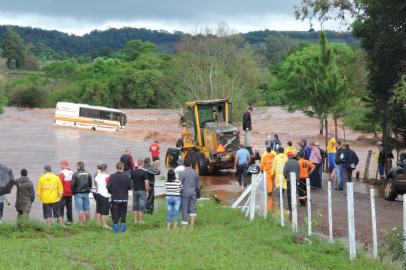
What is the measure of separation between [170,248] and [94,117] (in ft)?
197

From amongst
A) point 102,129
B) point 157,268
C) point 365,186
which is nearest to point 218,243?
point 157,268

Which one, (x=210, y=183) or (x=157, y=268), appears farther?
(x=210, y=183)

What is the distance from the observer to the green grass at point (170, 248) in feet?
37.9

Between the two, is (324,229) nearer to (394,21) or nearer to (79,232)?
(79,232)

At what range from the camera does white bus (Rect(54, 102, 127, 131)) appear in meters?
71.7

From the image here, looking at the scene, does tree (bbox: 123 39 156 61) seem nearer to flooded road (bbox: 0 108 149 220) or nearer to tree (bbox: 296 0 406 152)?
flooded road (bbox: 0 108 149 220)

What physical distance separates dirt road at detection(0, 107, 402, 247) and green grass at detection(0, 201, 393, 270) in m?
1.83

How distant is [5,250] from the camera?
12.8 meters

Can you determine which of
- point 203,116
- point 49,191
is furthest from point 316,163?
point 49,191

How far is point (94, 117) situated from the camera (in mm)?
72000

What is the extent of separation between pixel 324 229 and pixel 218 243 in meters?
3.23

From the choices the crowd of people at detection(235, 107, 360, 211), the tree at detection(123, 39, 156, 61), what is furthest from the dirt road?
the tree at detection(123, 39, 156, 61)

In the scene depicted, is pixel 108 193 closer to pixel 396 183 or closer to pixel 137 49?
pixel 396 183

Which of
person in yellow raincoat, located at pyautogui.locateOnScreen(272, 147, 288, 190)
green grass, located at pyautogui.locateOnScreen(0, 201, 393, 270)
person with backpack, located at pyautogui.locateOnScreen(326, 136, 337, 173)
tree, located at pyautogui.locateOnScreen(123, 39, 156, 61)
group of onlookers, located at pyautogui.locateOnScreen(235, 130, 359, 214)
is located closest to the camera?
green grass, located at pyautogui.locateOnScreen(0, 201, 393, 270)
